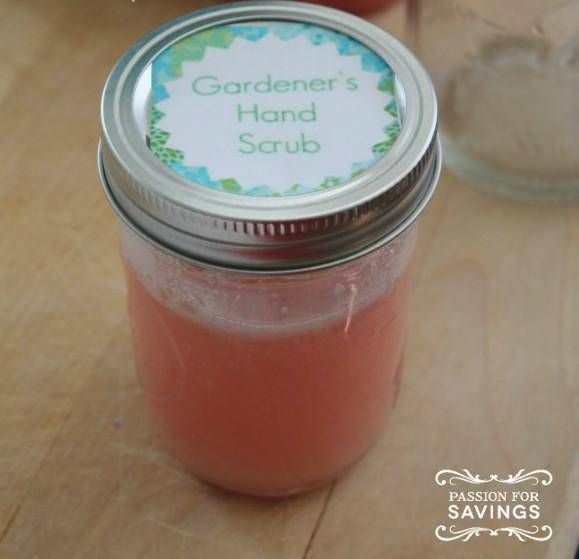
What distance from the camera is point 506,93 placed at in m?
Answer: 0.81

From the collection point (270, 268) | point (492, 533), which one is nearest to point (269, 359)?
point (270, 268)

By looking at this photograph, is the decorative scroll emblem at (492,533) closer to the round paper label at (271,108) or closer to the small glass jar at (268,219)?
the small glass jar at (268,219)

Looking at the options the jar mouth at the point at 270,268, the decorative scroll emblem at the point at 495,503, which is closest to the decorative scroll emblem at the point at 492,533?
the decorative scroll emblem at the point at 495,503

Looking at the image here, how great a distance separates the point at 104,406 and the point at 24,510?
9 cm

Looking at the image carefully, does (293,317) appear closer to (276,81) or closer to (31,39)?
(276,81)

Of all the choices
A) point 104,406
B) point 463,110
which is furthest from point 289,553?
point 463,110

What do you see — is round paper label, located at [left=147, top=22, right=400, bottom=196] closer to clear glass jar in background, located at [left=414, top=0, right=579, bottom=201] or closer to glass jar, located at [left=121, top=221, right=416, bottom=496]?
glass jar, located at [left=121, top=221, right=416, bottom=496]

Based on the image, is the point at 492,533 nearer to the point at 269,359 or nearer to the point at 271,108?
the point at 269,359

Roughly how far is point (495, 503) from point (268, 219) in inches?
11.3

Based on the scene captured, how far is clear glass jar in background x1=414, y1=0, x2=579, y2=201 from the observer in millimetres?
800

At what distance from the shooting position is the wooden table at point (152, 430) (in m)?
0.63

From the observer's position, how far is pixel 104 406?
688 millimetres

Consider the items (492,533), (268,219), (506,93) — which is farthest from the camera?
(506,93)

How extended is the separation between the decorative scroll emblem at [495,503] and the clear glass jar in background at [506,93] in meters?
0.26
